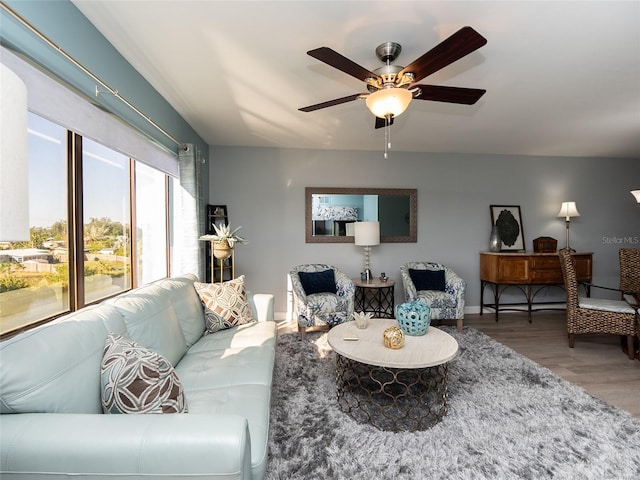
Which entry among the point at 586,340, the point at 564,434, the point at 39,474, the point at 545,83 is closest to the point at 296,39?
the point at 545,83

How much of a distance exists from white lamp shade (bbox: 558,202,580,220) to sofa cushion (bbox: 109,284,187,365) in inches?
213

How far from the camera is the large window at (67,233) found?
1734mm

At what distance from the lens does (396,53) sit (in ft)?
7.16

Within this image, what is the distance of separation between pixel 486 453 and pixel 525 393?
0.93 meters

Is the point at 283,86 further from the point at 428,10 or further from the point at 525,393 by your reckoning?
the point at 525,393

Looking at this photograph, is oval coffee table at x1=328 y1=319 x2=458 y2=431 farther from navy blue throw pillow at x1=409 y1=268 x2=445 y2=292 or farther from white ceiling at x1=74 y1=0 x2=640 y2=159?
white ceiling at x1=74 y1=0 x2=640 y2=159

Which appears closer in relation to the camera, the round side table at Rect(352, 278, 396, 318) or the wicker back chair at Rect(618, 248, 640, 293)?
the wicker back chair at Rect(618, 248, 640, 293)

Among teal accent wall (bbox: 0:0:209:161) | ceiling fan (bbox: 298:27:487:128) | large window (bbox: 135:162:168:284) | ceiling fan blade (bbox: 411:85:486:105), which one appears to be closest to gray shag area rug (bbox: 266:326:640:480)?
large window (bbox: 135:162:168:284)

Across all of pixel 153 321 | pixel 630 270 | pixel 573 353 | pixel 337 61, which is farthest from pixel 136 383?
pixel 630 270

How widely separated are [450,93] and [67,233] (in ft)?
8.42

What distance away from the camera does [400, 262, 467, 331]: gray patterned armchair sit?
13.5 feet

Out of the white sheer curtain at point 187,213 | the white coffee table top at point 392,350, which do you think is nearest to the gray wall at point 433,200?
the white sheer curtain at point 187,213

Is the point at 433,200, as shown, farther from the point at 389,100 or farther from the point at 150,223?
the point at 150,223

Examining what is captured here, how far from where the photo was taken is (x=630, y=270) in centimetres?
365
